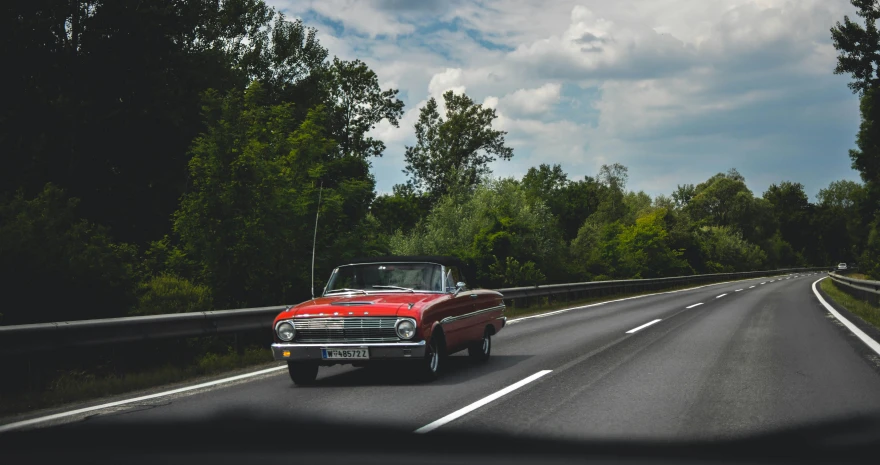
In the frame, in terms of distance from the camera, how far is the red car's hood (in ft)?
29.3

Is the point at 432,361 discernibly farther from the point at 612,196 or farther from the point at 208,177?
the point at 612,196

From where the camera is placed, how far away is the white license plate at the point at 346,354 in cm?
877

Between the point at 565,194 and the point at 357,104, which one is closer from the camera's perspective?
the point at 357,104

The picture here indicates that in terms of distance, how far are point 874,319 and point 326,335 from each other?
13619mm

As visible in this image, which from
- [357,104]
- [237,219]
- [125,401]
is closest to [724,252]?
[357,104]

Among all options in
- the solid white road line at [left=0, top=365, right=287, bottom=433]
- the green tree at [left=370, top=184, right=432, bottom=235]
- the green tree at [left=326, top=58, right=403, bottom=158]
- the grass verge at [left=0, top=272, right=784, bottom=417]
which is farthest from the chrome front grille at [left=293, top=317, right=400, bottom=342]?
the green tree at [left=370, top=184, right=432, bottom=235]

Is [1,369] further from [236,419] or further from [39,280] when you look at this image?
[236,419]

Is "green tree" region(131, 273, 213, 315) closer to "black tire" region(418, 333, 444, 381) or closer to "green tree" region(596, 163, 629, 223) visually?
"black tire" region(418, 333, 444, 381)

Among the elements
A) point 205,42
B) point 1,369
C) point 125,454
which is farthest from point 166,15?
point 125,454

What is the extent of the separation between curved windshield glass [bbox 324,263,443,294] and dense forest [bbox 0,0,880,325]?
14.4 ft

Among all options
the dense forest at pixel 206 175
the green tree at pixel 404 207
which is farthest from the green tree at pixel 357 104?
the green tree at pixel 404 207

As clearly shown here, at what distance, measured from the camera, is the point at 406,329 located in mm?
8812

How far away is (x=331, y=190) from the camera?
88.0 feet

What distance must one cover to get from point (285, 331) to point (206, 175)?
996 cm
